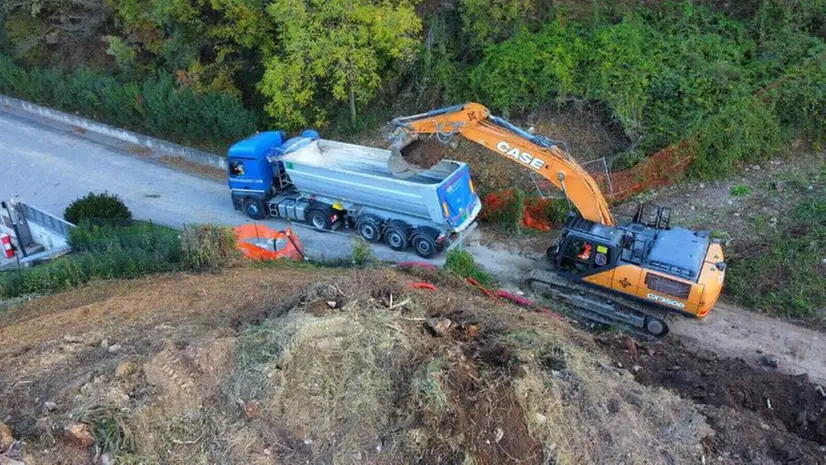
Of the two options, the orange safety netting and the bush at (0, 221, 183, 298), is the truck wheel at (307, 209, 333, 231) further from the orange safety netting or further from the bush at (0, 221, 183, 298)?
the orange safety netting

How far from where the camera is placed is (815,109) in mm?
17328

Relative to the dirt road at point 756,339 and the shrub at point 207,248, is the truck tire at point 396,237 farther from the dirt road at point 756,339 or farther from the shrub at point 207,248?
the dirt road at point 756,339

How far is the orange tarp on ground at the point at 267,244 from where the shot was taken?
14883 millimetres

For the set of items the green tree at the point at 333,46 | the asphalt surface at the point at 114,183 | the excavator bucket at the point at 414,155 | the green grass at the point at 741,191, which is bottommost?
the asphalt surface at the point at 114,183

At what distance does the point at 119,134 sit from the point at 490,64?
14109 mm

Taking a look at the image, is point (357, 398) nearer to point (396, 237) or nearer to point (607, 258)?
point (607, 258)

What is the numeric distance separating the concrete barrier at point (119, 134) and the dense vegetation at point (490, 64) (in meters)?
0.60

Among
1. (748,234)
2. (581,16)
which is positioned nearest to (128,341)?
(748,234)

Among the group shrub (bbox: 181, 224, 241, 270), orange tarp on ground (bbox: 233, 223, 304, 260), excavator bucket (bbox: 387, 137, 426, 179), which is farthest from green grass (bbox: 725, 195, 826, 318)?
shrub (bbox: 181, 224, 241, 270)

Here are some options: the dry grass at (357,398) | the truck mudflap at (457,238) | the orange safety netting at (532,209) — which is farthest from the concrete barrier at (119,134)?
the dry grass at (357,398)

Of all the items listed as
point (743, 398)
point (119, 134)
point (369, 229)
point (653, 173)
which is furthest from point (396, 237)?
point (119, 134)

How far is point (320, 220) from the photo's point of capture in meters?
16.8

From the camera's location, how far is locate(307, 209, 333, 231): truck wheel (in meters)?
16.5

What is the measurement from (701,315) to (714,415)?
3149 millimetres
